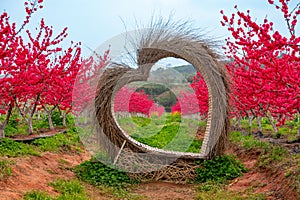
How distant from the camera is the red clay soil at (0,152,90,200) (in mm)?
4570

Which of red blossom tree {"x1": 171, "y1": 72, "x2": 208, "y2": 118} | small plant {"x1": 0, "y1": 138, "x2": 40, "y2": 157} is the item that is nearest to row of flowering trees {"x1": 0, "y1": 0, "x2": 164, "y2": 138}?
small plant {"x1": 0, "y1": 138, "x2": 40, "y2": 157}

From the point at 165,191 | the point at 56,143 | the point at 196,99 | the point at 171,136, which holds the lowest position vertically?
the point at 165,191

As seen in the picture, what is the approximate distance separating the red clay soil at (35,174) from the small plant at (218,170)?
7.49ft

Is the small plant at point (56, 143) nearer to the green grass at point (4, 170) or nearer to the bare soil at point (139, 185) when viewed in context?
the bare soil at point (139, 185)

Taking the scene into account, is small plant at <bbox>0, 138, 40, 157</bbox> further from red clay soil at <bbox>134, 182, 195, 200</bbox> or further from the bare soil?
red clay soil at <bbox>134, 182, 195, 200</bbox>

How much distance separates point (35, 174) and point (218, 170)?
10.1 feet

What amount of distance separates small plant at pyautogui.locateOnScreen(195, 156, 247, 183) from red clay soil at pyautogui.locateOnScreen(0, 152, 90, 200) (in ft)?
7.49

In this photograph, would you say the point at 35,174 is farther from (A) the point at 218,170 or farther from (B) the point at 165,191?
(A) the point at 218,170

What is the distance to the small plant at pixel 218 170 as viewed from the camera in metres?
6.16

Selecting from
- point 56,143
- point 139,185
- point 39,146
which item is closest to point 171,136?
point 56,143

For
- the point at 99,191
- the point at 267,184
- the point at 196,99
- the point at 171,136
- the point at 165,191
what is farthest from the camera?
the point at 196,99

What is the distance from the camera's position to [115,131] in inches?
257

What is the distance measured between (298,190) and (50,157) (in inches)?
197

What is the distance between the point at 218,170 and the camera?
6.25 meters
